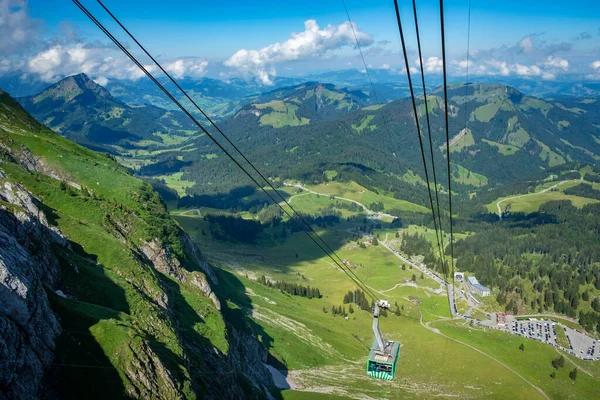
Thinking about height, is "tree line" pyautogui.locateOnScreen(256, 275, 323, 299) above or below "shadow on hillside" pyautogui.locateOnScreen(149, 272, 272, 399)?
below

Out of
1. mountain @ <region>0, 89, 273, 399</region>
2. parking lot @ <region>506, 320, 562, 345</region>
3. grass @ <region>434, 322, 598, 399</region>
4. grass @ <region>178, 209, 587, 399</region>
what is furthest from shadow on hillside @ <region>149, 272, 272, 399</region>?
parking lot @ <region>506, 320, 562, 345</region>

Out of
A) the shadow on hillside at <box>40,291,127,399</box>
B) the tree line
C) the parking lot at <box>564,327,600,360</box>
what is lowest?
the parking lot at <box>564,327,600,360</box>

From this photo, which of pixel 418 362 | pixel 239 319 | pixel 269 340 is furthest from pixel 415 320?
pixel 239 319

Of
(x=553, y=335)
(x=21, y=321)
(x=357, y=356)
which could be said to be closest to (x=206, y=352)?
(x=21, y=321)

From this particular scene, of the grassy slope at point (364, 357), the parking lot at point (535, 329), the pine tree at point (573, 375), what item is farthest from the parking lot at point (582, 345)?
the pine tree at point (573, 375)

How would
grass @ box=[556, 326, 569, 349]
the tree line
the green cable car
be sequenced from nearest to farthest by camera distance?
the green cable car → grass @ box=[556, 326, 569, 349] → the tree line

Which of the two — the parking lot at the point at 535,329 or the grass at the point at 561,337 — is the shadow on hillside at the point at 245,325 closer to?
the parking lot at the point at 535,329

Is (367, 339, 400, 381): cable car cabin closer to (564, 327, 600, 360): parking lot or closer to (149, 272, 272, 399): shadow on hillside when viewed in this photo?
(149, 272, 272, 399): shadow on hillside

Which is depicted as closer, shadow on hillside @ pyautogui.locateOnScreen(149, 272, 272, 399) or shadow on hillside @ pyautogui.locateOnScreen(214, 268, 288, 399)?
shadow on hillside @ pyautogui.locateOnScreen(149, 272, 272, 399)

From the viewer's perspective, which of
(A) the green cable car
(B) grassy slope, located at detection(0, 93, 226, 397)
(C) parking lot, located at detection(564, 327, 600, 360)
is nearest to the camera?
(B) grassy slope, located at detection(0, 93, 226, 397)
